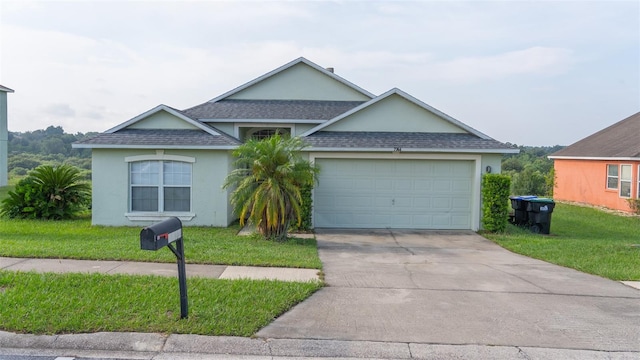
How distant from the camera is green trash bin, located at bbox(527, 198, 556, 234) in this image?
14.6 meters

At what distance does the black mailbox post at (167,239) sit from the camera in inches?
209

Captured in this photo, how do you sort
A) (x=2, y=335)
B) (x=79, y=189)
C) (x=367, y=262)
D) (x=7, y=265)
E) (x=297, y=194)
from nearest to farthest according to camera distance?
(x=2, y=335) → (x=7, y=265) → (x=367, y=262) → (x=297, y=194) → (x=79, y=189)

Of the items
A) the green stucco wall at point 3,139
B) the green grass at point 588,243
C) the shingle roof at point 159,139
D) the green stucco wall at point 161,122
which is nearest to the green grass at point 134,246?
the shingle roof at point 159,139

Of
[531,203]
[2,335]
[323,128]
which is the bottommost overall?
[2,335]

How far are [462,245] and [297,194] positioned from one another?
433cm

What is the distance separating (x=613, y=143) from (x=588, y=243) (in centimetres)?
1335

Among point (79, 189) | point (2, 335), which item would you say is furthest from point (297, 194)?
point (79, 189)

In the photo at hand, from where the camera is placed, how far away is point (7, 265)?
8.58 meters

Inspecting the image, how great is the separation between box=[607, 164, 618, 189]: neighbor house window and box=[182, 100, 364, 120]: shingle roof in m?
12.0

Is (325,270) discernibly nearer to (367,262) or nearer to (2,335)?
(367,262)

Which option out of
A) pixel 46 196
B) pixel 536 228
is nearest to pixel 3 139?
pixel 46 196

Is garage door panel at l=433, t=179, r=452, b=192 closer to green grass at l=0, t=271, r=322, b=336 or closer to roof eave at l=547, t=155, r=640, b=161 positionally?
green grass at l=0, t=271, r=322, b=336

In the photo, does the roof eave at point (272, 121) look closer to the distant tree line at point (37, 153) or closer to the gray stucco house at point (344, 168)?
the gray stucco house at point (344, 168)

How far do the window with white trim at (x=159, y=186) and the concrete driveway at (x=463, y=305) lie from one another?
5.70 meters
